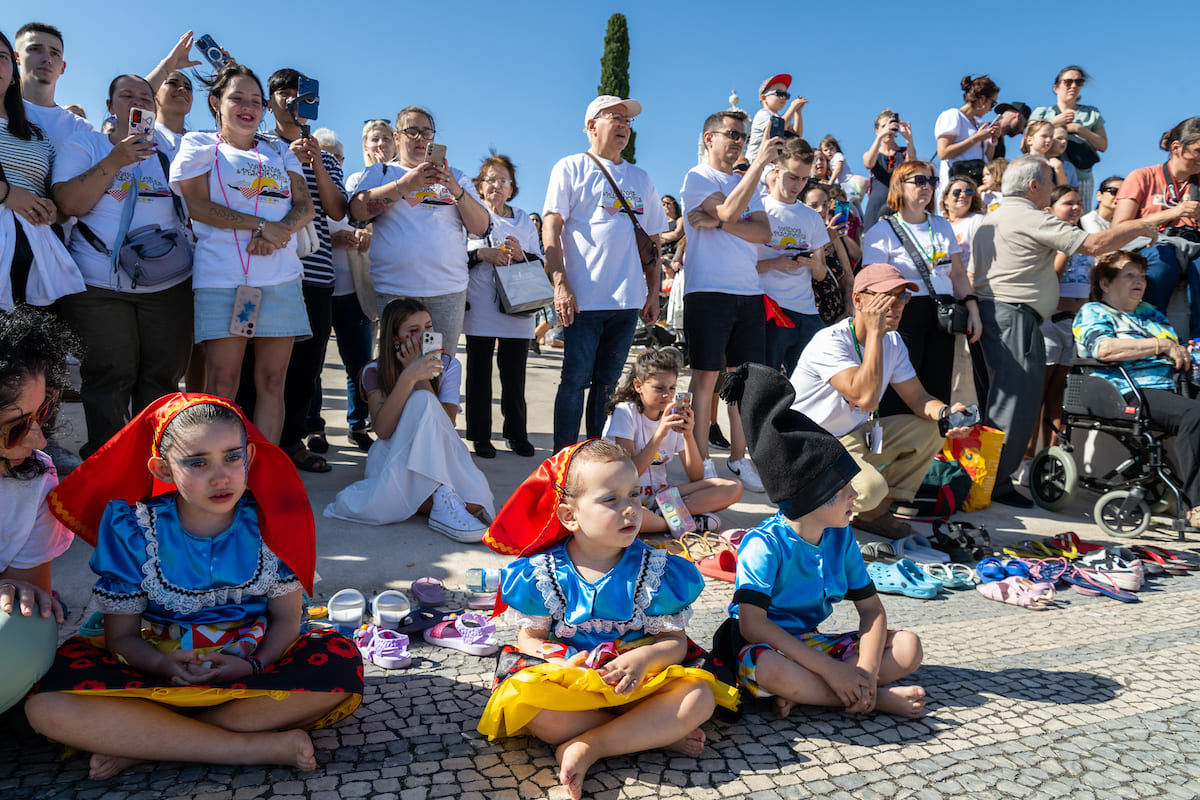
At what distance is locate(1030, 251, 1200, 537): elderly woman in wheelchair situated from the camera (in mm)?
4824

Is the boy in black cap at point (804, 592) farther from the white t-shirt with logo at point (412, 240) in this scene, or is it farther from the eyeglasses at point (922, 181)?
the eyeglasses at point (922, 181)

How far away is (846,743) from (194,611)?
1.86 m

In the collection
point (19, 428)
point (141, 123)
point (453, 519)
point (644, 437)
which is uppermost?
point (141, 123)

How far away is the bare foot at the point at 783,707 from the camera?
8.21ft

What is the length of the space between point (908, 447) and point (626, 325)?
5.81 ft

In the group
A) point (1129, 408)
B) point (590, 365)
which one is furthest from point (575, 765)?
point (1129, 408)

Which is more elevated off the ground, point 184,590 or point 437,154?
point 437,154

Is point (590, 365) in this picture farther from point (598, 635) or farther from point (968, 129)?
point (968, 129)

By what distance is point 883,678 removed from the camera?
2.61 meters

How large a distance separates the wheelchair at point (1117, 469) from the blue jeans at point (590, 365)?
2858 millimetres

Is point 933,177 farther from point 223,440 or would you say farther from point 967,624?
point 223,440

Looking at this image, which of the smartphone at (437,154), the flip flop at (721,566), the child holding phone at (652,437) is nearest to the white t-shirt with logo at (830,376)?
the child holding phone at (652,437)

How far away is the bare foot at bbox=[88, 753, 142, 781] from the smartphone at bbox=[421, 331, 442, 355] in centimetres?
239

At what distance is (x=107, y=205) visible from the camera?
12.7 ft
